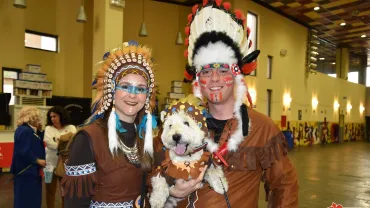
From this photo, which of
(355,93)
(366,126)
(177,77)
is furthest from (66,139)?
(366,126)

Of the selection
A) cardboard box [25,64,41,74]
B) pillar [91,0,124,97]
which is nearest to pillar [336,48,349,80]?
pillar [91,0,124,97]

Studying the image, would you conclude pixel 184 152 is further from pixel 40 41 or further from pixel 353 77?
pixel 353 77

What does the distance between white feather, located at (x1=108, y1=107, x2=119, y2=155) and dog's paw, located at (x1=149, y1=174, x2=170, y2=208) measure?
0.30 m

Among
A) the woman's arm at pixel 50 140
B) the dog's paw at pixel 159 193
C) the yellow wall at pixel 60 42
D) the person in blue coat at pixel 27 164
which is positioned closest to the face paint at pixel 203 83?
the dog's paw at pixel 159 193

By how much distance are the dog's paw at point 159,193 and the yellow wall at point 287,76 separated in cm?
964

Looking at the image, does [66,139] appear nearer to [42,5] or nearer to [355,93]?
[42,5]

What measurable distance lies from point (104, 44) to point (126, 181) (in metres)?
5.61

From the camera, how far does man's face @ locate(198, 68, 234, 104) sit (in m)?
1.92

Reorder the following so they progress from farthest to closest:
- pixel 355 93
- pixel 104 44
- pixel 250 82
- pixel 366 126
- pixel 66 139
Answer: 1. pixel 366 126
2. pixel 355 93
3. pixel 250 82
4. pixel 104 44
5. pixel 66 139

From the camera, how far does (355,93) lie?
74.6 ft

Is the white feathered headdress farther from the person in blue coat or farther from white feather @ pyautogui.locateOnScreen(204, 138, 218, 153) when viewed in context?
the person in blue coat

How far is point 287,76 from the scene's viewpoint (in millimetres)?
14750

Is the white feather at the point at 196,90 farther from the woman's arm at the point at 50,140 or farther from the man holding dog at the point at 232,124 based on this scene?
the woman's arm at the point at 50,140

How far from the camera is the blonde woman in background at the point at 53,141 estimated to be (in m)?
4.46
